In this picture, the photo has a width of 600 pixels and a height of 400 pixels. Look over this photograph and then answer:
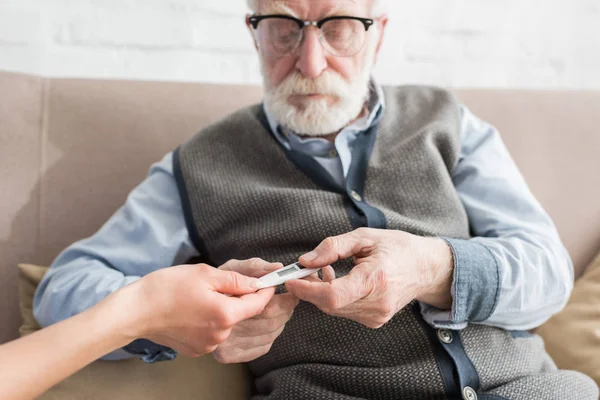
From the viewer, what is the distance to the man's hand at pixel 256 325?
0.84 meters

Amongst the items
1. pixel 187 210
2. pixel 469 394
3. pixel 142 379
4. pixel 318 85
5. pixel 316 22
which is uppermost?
pixel 316 22

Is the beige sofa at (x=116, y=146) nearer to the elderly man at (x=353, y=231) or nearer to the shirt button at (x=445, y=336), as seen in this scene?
the elderly man at (x=353, y=231)

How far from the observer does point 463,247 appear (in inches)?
37.1

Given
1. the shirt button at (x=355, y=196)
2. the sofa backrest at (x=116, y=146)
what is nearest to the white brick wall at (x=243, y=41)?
the sofa backrest at (x=116, y=146)

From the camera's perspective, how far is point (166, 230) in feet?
3.69

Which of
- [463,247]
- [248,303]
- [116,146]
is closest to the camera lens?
[248,303]

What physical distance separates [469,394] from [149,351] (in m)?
0.50

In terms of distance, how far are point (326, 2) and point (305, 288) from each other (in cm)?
56

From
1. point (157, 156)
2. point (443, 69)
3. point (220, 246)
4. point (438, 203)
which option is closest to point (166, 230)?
point (220, 246)

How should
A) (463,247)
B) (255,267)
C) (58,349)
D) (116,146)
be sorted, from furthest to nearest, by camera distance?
(116,146) → (463,247) → (255,267) → (58,349)

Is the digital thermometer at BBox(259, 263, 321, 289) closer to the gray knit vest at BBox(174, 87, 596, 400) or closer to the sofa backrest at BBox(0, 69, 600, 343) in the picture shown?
the gray knit vest at BBox(174, 87, 596, 400)

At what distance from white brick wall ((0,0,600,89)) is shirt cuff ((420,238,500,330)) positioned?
0.92 meters

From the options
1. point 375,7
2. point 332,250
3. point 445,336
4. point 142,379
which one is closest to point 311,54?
point 375,7

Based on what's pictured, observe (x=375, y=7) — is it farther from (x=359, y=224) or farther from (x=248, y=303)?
(x=248, y=303)
